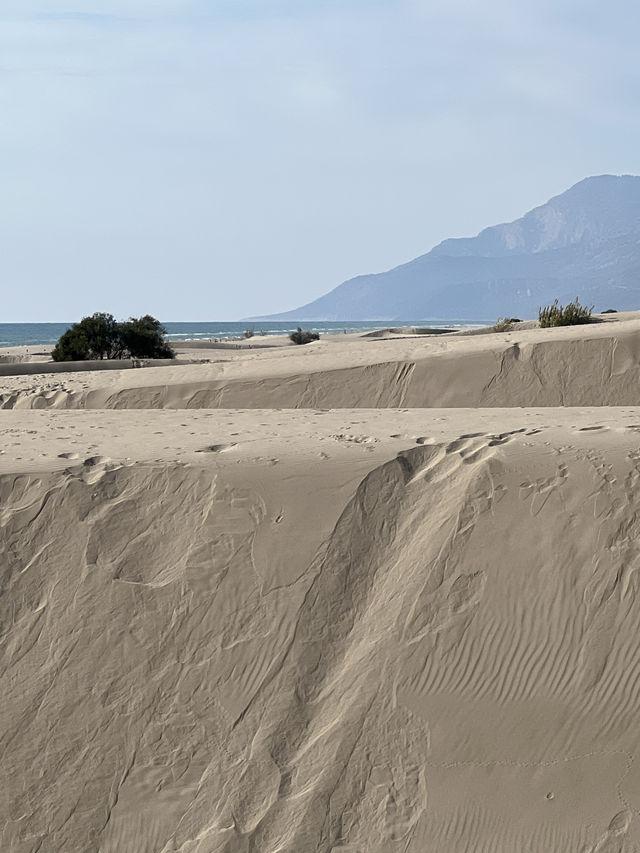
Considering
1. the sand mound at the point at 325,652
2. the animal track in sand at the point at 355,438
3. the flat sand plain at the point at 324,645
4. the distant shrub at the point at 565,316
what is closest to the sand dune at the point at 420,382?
the animal track in sand at the point at 355,438

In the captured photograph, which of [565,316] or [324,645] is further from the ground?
[565,316]

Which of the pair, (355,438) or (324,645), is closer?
(324,645)

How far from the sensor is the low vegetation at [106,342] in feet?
87.5

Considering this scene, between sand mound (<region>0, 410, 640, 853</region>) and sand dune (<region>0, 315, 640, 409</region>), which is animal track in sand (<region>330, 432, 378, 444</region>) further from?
sand dune (<region>0, 315, 640, 409</region>)

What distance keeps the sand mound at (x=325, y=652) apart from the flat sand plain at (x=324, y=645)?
0.01 meters

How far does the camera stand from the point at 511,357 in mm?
12562

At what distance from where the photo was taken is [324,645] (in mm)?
5086

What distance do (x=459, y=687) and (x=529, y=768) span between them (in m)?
0.48

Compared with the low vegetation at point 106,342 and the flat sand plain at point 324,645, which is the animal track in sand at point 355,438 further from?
the low vegetation at point 106,342

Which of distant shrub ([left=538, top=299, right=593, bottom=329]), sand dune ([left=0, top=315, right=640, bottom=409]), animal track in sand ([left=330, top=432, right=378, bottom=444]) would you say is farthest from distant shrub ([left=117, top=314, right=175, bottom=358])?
animal track in sand ([left=330, top=432, right=378, bottom=444])

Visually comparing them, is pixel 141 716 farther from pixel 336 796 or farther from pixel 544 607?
pixel 544 607

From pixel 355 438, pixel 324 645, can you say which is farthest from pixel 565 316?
pixel 324 645

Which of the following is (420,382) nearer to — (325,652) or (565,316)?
(325,652)

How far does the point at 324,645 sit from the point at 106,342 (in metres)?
22.8
